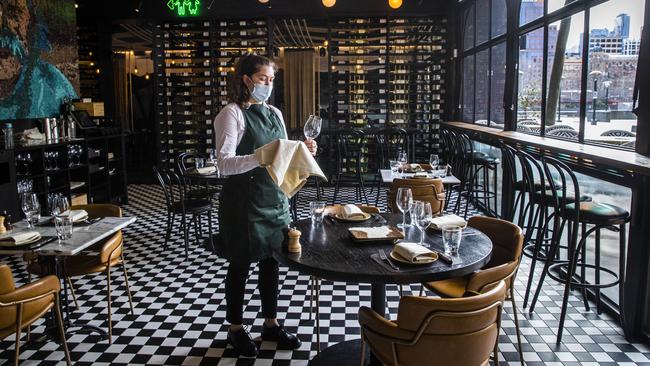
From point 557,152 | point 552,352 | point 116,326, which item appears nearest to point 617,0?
point 557,152

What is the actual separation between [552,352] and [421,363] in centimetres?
174

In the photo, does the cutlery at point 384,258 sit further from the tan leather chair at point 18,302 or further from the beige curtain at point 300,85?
the beige curtain at point 300,85

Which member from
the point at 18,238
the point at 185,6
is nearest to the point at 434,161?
the point at 18,238

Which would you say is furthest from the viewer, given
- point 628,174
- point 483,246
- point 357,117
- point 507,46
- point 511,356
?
point 357,117

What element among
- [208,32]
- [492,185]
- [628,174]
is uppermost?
[208,32]

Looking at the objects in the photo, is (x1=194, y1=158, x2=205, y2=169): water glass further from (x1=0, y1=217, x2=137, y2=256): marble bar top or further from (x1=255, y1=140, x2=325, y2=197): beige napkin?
(x1=255, y1=140, x2=325, y2=197): beige napkin

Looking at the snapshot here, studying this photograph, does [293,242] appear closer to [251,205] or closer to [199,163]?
[251,205]

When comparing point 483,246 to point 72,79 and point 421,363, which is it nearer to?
point 421,363

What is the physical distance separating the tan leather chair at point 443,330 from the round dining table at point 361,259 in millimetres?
224

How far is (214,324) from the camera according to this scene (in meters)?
3.76

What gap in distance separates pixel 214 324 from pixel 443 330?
2.26 metres

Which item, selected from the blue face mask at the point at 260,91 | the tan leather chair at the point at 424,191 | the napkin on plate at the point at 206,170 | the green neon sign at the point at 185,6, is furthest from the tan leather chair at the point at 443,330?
the green neon sign at the point at 185,6

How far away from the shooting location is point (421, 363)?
A: 6.48 ft

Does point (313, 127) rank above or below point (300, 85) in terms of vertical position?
below
